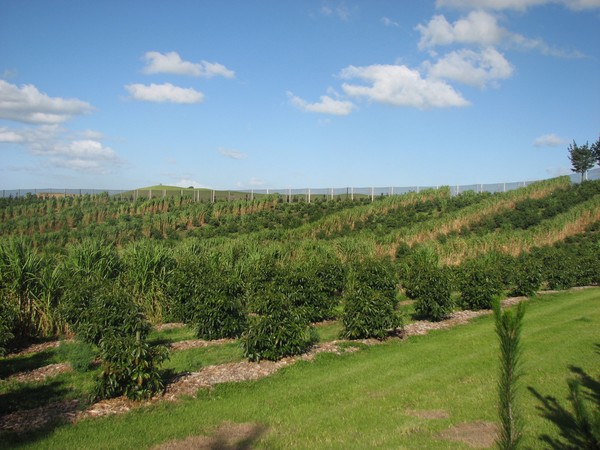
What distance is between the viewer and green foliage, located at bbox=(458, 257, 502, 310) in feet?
50.1

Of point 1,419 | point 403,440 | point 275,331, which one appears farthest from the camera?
point 275,331

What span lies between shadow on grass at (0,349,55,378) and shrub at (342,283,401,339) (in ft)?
21.9

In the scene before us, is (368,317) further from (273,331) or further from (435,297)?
(435,297)

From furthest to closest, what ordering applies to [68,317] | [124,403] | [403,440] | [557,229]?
[557,229]
[68,317]
[124,403]
[403,440]

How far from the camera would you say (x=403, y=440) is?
19.9ft

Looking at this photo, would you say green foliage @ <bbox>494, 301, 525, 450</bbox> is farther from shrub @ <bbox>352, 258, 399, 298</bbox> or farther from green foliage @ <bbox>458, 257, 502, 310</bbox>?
green foliage @ <bbox>458, 257, 502, 310</bbox>

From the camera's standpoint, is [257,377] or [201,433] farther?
[257,377]

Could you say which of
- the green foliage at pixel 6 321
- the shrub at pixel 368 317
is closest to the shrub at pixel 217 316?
the shrub at pixel 368 317

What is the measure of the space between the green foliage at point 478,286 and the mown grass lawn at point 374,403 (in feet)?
13.7

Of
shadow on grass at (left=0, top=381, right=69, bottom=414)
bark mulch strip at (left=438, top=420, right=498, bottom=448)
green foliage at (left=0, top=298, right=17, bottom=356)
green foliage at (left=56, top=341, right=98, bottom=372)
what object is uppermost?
green foliage at (left=0, top=298, right=17, bottom=356)

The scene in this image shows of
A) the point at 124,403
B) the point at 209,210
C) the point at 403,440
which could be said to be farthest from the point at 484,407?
the point at 209,210

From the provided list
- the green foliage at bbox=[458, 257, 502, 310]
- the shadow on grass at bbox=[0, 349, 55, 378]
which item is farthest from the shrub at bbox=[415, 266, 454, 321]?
the shadow on grass at bbox=[0, 349, 55, 378]

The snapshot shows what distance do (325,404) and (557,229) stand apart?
26.9m

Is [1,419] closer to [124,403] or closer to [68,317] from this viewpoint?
[124,403]
